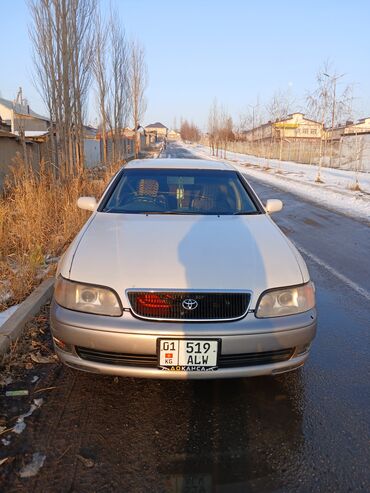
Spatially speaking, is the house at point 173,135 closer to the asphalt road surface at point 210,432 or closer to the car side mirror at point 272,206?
the car side mirror at point 272,206

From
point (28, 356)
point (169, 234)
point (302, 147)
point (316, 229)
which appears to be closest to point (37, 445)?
point (28, 356)

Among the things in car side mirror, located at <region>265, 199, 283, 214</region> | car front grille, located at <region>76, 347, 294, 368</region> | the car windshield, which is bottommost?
car front grille, located at <region>76, 347, 294, 368</region>

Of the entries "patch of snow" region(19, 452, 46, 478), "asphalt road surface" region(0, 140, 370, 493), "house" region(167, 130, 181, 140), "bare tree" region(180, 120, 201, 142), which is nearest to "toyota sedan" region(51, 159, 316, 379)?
"asphalt road surface" region(0, 140, 370, 493)

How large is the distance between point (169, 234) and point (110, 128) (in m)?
26.7

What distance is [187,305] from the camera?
2.45 metres

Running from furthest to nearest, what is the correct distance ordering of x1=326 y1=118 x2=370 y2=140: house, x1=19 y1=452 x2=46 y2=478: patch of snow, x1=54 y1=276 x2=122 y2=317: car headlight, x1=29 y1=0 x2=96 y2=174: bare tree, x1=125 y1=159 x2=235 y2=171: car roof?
1. x1=326 y1=118 x2=370 y2=140: house
2. x1=29 y1=0 x2=96 y2=174: bare tree
3. x1=125 y1=159 x2=235 y2=171: car roof
4. x1=54 y1=276 x2=122 y2=317: car headlight
5. x1=19 y1=452 x2=46 y2=478: patch of snow

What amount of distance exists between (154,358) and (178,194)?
78.5 inches

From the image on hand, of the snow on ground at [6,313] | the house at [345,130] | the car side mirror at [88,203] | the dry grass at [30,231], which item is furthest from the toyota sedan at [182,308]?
the house at [345,130]

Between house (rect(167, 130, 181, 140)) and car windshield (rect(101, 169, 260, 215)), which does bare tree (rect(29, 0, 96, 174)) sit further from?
house (rect(167, 130, 181, 140))

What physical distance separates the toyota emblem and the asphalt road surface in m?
0.68

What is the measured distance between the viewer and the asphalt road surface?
2080 millimetres

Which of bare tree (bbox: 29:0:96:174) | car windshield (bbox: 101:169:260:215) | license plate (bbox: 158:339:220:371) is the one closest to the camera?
license plate (bbox: 158:339:220:371)

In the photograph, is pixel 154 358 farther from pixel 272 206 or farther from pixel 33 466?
pixel 272 206

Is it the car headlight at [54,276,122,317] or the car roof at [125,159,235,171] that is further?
the car roof at [125,159,235,171]
